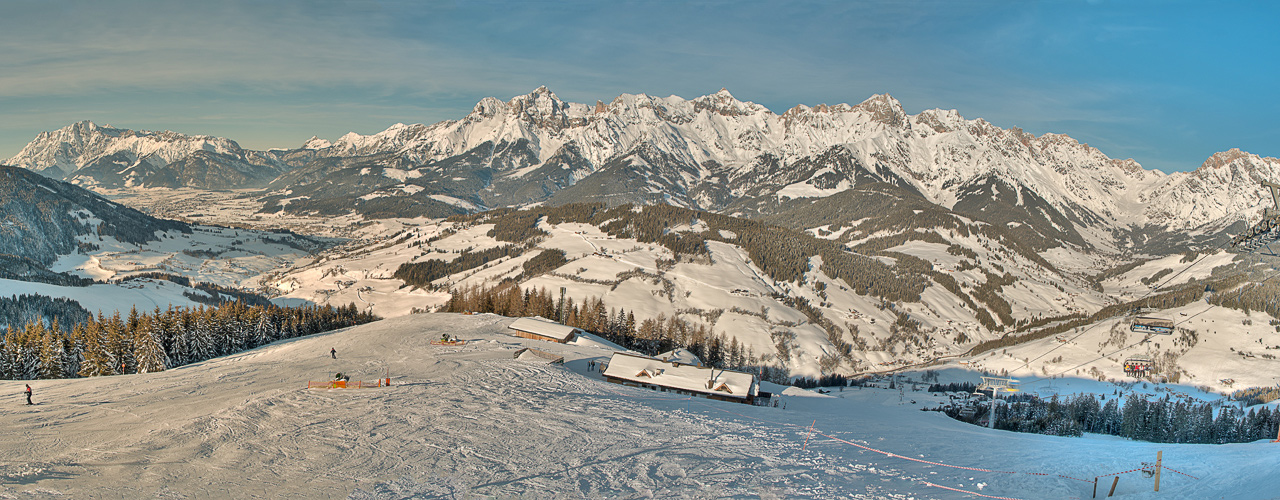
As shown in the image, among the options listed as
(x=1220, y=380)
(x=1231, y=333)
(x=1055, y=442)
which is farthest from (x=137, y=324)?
(x=1231, y=333)

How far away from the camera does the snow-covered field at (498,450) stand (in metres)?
26.5

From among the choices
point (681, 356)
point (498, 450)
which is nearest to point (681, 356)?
point (681, 356)

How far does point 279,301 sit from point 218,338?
133007 mm

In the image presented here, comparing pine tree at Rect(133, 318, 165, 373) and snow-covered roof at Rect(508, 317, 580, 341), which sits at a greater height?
snow-covered roof at Rect(508, 317, 580, 341)

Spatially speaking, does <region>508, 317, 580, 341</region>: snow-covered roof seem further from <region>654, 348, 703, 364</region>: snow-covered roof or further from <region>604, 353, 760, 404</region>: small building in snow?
<region>604, 353, 760, 404</region>: small building in snow

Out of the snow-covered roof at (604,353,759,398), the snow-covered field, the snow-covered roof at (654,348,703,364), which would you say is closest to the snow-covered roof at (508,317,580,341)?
the snow-covered roof at (654,348,703,364)

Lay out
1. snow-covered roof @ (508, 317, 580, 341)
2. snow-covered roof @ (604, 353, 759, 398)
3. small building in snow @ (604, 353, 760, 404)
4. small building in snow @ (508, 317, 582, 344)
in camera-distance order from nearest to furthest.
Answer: small building in snow @ (604, 353, 760, 404), snow-covered roof @ (604, 353, 759, 398), small building in snow @ (508, 317, 582, 344), snow-covered roof @ (508, 317, 580, 341)

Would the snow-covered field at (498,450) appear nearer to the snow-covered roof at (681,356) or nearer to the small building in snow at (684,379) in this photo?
the small building in snow at (684,379)

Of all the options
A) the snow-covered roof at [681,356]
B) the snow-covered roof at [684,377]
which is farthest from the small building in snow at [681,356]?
the snow-covered roof at [684,377]

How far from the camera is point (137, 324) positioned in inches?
2904

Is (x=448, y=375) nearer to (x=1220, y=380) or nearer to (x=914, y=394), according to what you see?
(x=914, y=394)

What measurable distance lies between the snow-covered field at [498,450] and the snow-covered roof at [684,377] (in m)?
12.9

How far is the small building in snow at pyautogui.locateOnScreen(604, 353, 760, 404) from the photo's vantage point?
2586 inches

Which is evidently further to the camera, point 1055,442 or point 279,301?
point 279,301
